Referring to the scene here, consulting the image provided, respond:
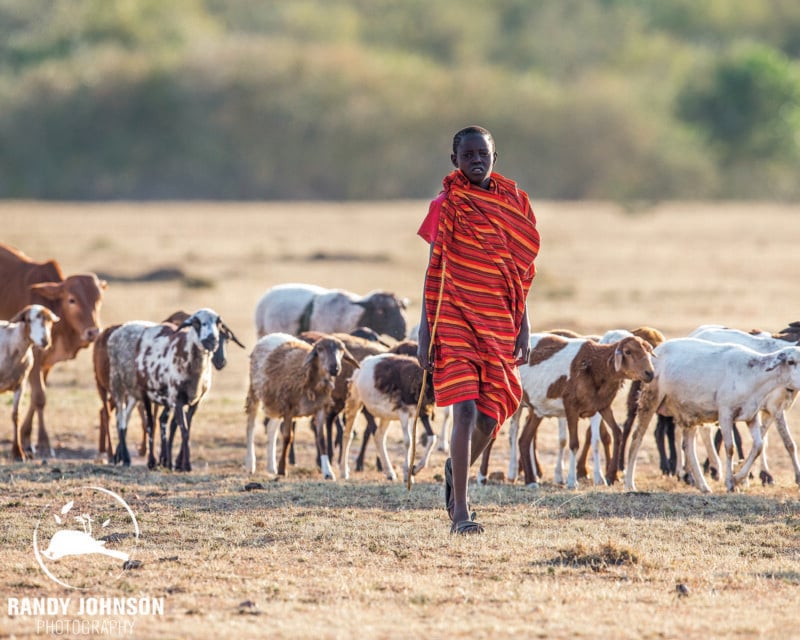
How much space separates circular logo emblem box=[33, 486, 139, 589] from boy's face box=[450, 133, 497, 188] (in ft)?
10.5

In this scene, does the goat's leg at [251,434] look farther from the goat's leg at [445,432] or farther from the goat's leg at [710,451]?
the goat's leg at [710,451]

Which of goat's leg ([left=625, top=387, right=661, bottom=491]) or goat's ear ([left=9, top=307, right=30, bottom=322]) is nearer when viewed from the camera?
goat's leg ([left=625, top=387, right=661, bottom=491])

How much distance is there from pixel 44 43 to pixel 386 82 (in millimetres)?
23258

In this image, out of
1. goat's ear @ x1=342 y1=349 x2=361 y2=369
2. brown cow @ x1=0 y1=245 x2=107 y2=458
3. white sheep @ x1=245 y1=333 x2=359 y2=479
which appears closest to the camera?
white sheep @ x1=245 y1=333 x2=359 y2=479

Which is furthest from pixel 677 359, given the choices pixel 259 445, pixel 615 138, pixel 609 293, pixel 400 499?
pixel 615 138

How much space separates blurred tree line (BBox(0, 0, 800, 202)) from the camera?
70875 mm

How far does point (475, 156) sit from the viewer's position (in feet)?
29.7

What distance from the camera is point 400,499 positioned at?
11.2m

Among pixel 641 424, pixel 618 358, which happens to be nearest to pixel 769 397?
pixel 641 424

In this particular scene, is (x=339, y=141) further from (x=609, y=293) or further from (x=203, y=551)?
(x=203, y=551)

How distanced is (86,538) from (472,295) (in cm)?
290

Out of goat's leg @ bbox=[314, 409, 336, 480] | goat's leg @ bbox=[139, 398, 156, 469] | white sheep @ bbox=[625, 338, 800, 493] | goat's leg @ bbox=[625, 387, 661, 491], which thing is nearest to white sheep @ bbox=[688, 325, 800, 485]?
white sheep @ bbox=[625, 338, 800, 493]

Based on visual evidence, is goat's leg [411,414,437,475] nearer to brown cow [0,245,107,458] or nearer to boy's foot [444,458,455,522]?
boy's foot [444,458,455,522]

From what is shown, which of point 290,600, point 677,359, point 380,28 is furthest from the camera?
point 380,28
